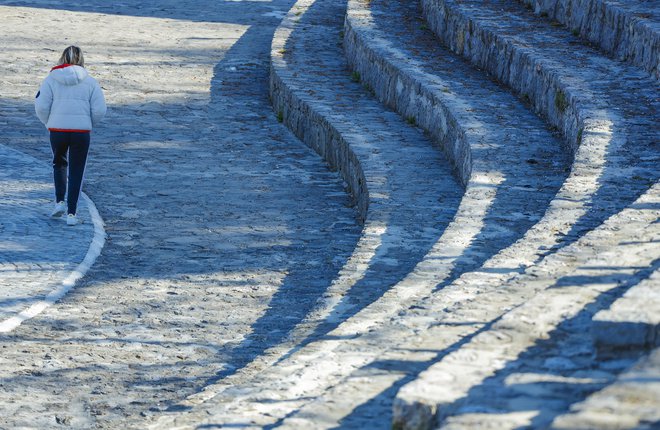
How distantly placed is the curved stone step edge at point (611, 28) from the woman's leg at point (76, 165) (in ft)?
14.9

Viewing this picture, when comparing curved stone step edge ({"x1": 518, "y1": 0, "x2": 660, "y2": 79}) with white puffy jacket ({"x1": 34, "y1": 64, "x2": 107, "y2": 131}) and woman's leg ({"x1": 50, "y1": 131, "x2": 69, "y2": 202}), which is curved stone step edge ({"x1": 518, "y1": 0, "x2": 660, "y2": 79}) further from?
woman's leg ({"x1": 50, "y1": 131, "x2": 69, "y2": 202})

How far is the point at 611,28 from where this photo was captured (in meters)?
10.3

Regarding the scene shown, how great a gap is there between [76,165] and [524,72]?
4110mm

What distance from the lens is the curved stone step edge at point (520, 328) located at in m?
3.43

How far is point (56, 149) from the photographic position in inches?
328

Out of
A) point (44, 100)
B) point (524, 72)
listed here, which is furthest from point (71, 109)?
point (524, 72)

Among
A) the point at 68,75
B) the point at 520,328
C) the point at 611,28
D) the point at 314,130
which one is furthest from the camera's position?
the point at 314,130

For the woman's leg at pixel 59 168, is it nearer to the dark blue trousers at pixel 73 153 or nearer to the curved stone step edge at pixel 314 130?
the dark blue trousers at pixel 73 153

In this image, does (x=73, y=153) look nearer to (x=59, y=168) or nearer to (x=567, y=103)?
(x=59, y=168)

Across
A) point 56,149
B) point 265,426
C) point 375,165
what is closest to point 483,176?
point 375,165

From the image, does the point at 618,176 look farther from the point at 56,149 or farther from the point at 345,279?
the point at 56,149

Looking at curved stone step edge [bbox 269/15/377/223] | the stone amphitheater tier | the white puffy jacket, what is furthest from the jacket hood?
the stone amphitheater tier

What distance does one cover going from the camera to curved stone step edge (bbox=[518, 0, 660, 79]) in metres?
9.34

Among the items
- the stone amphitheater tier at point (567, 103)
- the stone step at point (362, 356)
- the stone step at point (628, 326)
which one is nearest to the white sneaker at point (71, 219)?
the stone step at point (362, 356)
